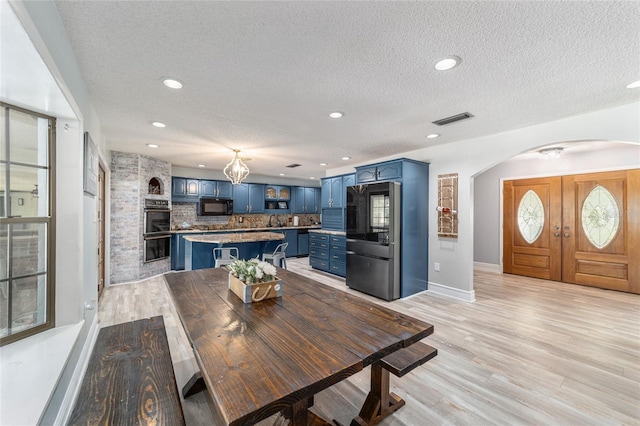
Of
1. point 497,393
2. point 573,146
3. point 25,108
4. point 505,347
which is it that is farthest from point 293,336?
point 573,146

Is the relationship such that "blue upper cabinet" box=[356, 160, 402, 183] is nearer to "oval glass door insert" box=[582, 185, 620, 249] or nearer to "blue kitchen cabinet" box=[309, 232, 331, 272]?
"blue kitchen cabinet" box=[309, 232, 331, 272]

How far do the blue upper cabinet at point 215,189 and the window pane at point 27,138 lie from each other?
499 centimetres

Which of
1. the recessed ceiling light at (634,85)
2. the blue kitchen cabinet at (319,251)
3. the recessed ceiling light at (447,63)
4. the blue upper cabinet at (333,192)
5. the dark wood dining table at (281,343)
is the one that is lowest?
the blue kitchen cabinet at (319,251)

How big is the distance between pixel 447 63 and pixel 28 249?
3175 mm

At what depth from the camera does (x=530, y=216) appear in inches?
215

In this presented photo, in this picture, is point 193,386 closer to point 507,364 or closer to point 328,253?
point 507,364

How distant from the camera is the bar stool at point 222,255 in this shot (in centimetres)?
452

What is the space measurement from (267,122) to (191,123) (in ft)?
3.13

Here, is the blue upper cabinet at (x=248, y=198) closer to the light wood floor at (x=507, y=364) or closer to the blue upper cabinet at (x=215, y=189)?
the blue upper cabinet at (x=215, y=189)

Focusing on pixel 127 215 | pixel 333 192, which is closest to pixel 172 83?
pixel 127 215

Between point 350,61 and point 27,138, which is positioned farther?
point 350,61

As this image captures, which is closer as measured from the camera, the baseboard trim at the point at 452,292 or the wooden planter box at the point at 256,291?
the wooden planter box at the point at 256,291

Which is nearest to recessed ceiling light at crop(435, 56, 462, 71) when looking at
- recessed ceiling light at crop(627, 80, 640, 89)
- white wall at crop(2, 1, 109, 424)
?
recessed ceiling light at crop(627, 80, 640, 89)

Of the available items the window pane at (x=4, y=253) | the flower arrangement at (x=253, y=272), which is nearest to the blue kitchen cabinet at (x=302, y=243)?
the flower arrangement at (x=253, y=272)
